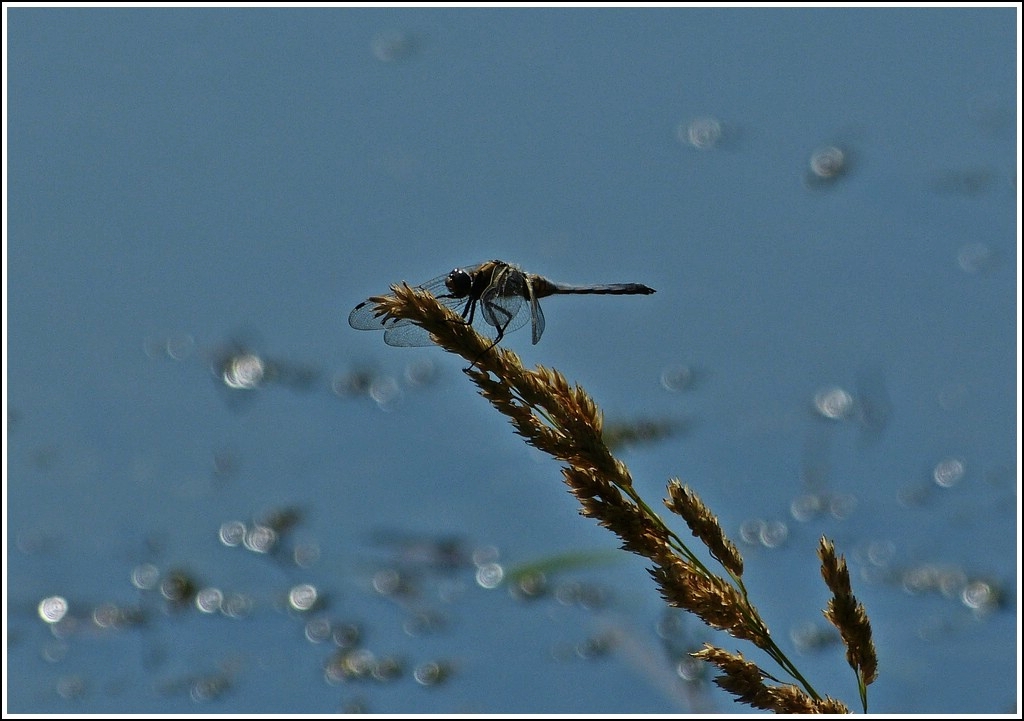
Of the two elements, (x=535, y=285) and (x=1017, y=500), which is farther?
(x=1017, y=500)

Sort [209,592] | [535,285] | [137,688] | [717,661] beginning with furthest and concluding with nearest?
1. [209,592]
2. [137,688]
3. [535,285]
4. [717,661]

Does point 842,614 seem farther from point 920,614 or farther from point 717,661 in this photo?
point 920,614

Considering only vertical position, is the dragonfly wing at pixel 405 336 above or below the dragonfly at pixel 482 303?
below

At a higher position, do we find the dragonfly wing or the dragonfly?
the dragonfly

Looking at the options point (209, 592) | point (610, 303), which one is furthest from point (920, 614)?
point (209, 592)

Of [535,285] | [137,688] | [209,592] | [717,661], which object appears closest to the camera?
[717,661]

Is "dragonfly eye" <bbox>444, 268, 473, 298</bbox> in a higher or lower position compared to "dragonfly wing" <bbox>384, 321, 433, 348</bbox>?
higher

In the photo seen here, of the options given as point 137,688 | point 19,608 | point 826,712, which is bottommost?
point 826,712

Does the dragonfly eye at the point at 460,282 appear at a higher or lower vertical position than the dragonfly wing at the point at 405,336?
higher
